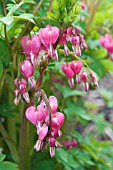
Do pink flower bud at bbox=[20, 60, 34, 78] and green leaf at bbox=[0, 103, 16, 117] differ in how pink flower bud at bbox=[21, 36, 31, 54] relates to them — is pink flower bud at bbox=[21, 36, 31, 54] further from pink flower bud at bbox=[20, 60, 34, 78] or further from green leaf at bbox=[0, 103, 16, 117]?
green leaf at bbox=[0, 103, 16, 117]

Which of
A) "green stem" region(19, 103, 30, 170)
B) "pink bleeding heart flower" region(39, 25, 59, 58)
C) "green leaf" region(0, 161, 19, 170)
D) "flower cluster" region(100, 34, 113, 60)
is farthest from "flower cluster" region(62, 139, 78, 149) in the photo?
"pink bleeding heart flower" region(39, 25, 59, 58)

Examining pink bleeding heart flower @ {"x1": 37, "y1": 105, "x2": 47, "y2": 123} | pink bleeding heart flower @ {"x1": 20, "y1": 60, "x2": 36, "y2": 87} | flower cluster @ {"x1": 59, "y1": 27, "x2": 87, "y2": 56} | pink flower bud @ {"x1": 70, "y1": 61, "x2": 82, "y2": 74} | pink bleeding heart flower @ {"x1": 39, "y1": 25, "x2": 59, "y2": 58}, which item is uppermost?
pink bleeding heart flower @ {"x1": 39, "y1": 25, "x2": 59, "y2": 58}

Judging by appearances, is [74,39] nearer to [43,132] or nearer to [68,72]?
[68,72]

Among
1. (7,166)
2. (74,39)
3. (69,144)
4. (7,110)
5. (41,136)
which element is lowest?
(69,144)

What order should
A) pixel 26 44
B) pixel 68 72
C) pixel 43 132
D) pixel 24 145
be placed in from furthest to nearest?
pixel 24 145, pixel 68 72, pixel 26 44, pixel 43 132

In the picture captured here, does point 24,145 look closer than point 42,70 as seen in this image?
No

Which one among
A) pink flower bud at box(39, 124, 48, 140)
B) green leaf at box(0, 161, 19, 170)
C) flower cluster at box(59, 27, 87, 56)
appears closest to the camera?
pink flower bud at box(39, 124, 48, 140)

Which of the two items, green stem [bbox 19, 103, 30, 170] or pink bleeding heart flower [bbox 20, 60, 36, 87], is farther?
green stem [bbox 19, 103, 30, 170]

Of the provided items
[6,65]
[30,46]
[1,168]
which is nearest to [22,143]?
[1,168]

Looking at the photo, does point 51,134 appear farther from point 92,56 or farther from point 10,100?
point 92,56

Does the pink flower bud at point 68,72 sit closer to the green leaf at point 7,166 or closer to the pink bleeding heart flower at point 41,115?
the pink bleeding heart flower at point 41,115

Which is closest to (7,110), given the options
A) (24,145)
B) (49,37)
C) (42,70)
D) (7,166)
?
(24,145)
